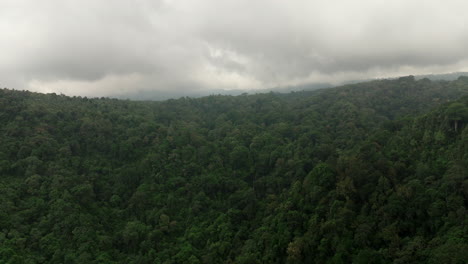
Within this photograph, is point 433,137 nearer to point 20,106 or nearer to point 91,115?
point 91,115

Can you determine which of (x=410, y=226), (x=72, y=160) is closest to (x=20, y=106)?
(x=72, y=160)

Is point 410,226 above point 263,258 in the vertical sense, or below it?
above

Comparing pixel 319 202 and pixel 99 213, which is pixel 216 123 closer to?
pixel 99 213

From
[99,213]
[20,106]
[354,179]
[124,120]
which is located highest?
[20,106]

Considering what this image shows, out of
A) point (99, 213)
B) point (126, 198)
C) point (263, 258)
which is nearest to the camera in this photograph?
point (263, 258)

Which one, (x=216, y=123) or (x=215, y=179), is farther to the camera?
(x=216, y=123)

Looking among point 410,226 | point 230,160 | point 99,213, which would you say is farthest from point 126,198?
point 410,226

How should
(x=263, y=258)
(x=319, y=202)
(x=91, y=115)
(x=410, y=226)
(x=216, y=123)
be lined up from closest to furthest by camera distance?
1. (x=410, y=226)
2. (x=263, y=258)
3. (x=319, y=202)
4. (x=91, y=115)
5. (x=216, y=123)
